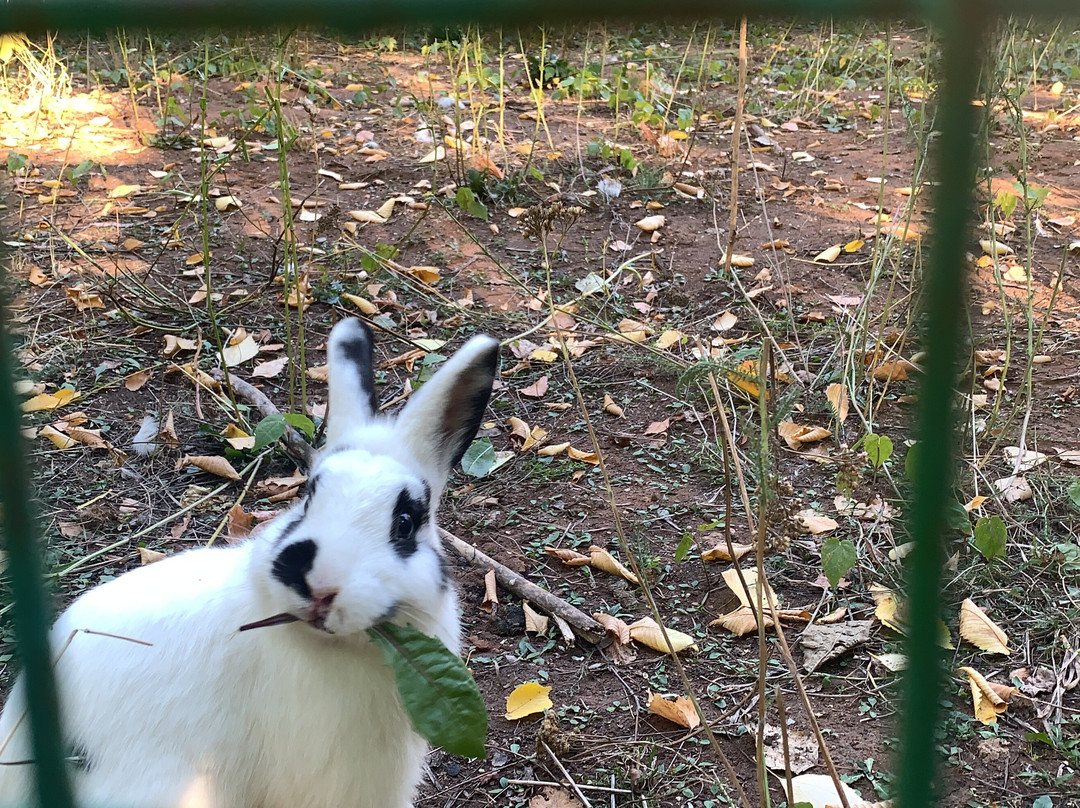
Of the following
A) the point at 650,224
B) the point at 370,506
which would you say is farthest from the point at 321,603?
the point at 650,224

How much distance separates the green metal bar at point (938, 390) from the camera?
0.68 meters

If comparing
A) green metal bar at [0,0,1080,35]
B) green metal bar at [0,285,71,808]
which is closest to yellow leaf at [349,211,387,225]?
green metal bar at [0,285,71,808]

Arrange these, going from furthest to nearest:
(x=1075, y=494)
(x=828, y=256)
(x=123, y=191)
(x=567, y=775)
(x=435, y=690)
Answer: (x=123, y=191), (x=828, y=256), (x=1075, y=494), (x=567, y=775), (x=435, y=690)

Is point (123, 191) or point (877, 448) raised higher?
point (123, 191)

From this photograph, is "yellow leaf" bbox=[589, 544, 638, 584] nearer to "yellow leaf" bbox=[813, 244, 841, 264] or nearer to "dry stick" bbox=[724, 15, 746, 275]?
"dry stick" bbox=[724, 15, 746, 275]

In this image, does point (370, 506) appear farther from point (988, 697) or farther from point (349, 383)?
point (988, 697)

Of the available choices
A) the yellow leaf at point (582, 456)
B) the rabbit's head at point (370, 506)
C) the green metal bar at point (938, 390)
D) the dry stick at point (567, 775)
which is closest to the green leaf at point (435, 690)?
the rabbit's head at point (370, 506)

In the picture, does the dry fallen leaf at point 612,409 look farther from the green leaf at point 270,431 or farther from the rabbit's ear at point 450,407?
the rabbit's ear at point 450,407

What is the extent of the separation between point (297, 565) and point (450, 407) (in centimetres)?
57

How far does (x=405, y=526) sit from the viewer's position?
1.91 meters

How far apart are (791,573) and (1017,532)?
0.67 m

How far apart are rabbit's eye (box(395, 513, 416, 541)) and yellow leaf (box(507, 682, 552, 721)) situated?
0.76 meters

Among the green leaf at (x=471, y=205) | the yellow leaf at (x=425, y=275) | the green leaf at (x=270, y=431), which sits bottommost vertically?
the green leaf at (x=270, y=431)

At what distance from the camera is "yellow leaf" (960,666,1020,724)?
2322 millimetres
